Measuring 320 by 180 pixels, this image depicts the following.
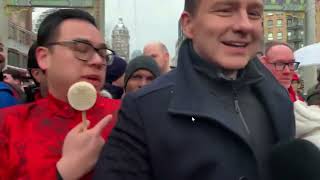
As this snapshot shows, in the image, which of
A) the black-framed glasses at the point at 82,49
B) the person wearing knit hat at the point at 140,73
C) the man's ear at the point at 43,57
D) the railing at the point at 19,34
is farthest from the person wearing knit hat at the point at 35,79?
the railing at the point at 19,34

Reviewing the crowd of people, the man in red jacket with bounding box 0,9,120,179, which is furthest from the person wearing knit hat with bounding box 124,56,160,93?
the crowd of people

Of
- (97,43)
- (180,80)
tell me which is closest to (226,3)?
(180,80)

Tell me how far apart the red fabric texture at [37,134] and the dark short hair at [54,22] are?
0.75ft

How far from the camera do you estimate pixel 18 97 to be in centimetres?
252

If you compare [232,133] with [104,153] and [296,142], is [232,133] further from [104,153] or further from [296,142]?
[104,153]

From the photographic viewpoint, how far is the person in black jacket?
1.29 meters

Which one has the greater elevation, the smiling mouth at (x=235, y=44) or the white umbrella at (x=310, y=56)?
the smiling mouth at (x=235, y=44)

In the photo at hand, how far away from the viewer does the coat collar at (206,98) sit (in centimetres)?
131

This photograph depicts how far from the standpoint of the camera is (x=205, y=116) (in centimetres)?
129

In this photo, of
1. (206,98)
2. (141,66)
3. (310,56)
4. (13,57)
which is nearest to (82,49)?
(206,98)

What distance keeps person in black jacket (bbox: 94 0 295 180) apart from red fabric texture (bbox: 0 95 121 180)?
44 centimetres

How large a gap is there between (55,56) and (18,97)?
0.74 meters

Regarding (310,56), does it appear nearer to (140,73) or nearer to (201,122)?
(140,73)

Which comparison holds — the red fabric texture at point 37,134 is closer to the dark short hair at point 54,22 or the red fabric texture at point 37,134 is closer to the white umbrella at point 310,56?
the dark short hair at point 54,22
